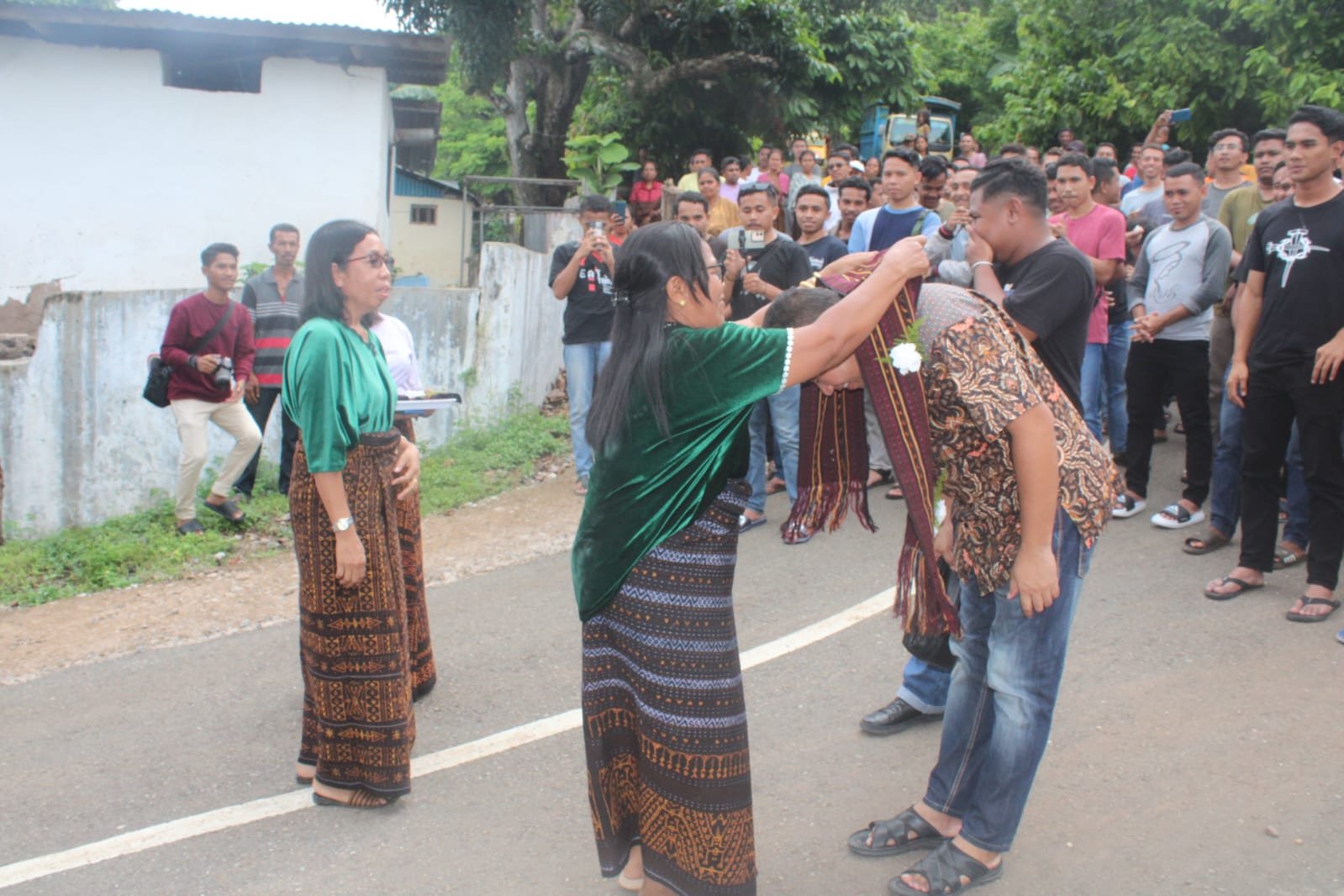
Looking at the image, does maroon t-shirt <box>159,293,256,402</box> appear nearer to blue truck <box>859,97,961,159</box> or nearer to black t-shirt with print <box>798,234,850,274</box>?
black t-shirt with print <box>798,234,850,274</box>

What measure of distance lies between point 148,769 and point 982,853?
3.13 metres

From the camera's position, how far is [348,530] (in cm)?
403

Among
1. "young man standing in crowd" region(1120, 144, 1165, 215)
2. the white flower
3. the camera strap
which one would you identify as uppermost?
"young man standing in crowd" region(1120, 144, 1165, 215)

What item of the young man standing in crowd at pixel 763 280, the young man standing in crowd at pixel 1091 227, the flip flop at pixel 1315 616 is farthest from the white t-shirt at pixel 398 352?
the flip flop at pixel 1315 616

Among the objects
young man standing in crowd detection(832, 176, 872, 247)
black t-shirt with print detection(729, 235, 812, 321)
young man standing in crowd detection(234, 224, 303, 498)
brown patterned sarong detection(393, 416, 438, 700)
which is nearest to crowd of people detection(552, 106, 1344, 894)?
brown patterned sarong detection(393, 416, 438, 700)

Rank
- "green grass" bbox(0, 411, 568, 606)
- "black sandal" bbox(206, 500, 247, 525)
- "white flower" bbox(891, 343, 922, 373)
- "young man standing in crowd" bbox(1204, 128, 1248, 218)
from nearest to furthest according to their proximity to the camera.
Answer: "white flower" bbox(891, 343, 922, 373) → "green grass" bbox(0, 411, 568, 606) → "black sandal" bbox(206, 500, 247, 525) → "young man standing in crowd" bbox(1204, 128, 1248, 218)

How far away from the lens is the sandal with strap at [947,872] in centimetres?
340

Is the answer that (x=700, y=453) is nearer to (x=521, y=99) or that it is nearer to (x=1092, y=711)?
(x=1092, y=711)

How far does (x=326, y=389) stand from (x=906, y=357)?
2020mm

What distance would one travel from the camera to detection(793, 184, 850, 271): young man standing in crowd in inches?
297

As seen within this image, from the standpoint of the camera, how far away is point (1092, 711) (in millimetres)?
4535

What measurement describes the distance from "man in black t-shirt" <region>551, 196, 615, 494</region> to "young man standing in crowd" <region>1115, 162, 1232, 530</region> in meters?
3.53

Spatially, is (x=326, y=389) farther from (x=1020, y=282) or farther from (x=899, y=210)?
(x=899, y=210)

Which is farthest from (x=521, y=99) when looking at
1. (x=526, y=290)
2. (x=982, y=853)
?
(x=982, y=853)
